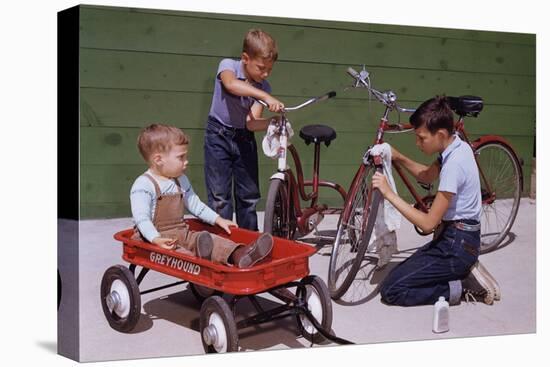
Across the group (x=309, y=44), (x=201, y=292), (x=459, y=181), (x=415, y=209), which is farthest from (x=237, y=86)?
(x=459, y=181)

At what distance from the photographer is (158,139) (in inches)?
178

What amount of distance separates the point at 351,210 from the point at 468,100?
1.09 meters

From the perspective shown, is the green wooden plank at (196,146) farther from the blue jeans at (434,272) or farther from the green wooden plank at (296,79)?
the blue jeans at (434,272)

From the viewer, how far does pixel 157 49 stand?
15.0 feet

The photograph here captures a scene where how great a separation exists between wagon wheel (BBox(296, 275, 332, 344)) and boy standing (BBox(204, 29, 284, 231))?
0.49m

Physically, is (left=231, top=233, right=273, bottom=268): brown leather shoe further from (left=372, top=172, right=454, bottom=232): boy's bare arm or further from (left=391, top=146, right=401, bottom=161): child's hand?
(left=391, top=146, right=401, bottom=161): child's hand

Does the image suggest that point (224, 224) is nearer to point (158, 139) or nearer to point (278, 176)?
point (278, 176)

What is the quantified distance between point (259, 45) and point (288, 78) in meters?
0.26

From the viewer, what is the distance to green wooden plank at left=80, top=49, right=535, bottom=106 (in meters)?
4.39

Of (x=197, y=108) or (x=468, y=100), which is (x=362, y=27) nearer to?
(x=468, y=100)

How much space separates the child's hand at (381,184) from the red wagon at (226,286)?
66 centimetres

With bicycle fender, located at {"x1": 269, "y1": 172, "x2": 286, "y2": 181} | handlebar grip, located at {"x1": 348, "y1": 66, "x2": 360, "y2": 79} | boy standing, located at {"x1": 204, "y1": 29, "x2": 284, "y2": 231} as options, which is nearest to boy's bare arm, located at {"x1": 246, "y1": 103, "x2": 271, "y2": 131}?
boy standing, located at {"x1": 204, "y1": 29, "x2": 284, "y2": 231}

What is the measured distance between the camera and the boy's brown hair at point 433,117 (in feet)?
16.8

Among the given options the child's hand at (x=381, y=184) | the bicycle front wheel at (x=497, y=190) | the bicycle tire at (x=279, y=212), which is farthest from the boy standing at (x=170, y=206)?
the bicycle front wheel at (x=497, y=190)
